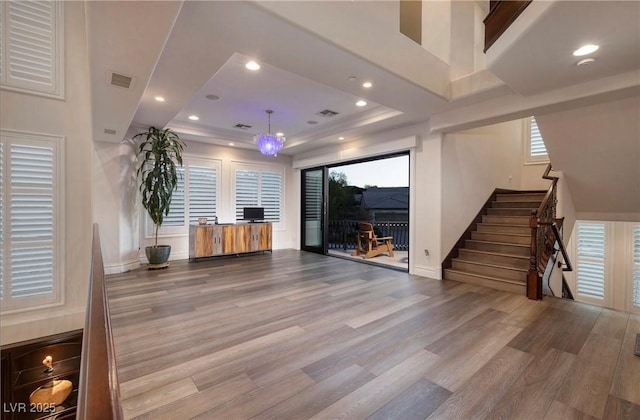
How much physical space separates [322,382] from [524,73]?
3.49 m

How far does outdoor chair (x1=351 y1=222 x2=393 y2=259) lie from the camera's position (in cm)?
703

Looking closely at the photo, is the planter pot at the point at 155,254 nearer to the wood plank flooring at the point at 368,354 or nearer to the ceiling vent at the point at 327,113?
the wood plank flooring at the point at 368,354

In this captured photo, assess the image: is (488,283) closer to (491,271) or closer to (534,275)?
(491,271)

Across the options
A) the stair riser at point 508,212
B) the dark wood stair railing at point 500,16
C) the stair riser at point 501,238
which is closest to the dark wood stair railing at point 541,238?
the stair riser at point 501,238

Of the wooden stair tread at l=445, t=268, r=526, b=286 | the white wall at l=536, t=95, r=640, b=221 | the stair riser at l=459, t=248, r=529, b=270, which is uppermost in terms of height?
the white wall at l=536, t=95, r=640, b=221

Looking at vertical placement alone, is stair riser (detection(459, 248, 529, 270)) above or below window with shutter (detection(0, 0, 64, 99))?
below

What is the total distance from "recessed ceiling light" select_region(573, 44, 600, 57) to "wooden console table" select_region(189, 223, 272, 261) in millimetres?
6048

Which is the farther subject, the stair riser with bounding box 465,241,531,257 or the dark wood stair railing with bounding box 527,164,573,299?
the stair riser with bounding box 465,241,531,257

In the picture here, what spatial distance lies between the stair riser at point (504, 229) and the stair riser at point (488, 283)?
1.38 m

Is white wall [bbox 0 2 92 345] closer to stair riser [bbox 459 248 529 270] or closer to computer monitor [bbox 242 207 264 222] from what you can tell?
computer monitor [bbox 242 207 264 222]

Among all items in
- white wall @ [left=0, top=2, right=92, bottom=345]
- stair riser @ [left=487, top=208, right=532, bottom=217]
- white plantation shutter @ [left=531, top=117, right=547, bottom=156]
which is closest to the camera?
white wall @ [left=0, top=2, right=92, bottom=345]

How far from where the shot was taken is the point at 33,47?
3.87 metres

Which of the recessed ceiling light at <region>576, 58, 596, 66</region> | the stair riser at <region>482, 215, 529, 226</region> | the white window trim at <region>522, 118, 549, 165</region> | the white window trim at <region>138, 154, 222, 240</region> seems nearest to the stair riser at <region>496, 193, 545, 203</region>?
the stair riser at <region>482, 215, 529, 226</region>

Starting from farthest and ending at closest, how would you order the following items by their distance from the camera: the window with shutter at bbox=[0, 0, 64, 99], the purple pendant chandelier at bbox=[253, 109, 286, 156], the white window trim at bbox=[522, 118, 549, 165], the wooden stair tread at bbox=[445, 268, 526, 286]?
1. the white window trim at bbox=[522, 118, 549, 165]
2. the purple pendant chandelier at bbox=[253, 109, 286, 156]
3. the wooden stair tread at bbox=[445, 268, 526, 286]
4. the window with shutter at bbox=[0, 0, 64, 99]
